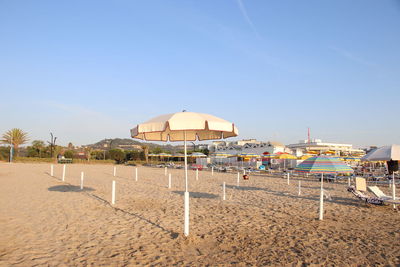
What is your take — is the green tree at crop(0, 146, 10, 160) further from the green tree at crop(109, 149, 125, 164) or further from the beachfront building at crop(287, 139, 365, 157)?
the beachfront building at crop(287, 139, 365, 157)

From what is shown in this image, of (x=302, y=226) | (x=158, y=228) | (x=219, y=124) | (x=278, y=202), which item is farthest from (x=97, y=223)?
(x=278, y=202)

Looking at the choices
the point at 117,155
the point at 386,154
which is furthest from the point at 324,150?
the point at 117,155

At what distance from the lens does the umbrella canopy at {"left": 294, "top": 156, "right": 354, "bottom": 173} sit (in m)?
7.29

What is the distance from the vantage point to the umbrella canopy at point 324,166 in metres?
7.29

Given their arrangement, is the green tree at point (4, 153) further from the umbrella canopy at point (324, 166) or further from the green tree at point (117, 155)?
the umbrella canopy at point (324, 166)

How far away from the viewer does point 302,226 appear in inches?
247

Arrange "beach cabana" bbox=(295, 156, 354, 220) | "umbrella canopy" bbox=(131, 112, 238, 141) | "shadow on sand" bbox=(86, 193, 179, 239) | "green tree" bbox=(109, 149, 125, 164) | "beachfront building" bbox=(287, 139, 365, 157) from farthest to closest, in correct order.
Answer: "green tree" bbox=(109, 149, 125, 164)
"beachfront building" bbox=(287, 139, 365, 157)
"beach cabana" bbox=(295, 156, 354, 220)
"shadow on sand" bbox=(86, 193, 179, 239)
"umbrella canopy" bbox=(131, 112, 238, 141)

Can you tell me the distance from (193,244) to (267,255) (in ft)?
4.21

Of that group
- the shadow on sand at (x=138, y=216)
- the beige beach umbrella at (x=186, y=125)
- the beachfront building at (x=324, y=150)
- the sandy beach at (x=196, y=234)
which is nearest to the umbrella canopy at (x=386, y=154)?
the sandy beach at (x=196, y=234)

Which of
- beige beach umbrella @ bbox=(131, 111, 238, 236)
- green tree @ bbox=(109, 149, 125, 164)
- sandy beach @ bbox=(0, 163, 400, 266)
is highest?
beige beach umbrella @ bbox=(131, 111, 238, 236)

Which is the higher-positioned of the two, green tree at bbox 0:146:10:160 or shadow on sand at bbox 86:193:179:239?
green tree at bbox 0:146:10:160

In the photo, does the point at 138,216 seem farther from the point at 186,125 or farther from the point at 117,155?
the point at 117,155

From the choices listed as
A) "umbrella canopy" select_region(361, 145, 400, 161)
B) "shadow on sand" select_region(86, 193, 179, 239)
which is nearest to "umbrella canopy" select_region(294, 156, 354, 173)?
"shadow on sand" select_region(86, 193, 179, 239)

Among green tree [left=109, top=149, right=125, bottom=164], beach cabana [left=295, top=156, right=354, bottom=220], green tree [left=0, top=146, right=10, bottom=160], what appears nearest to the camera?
beach cabana [left=295, top=156, right=354, bottom=220]
